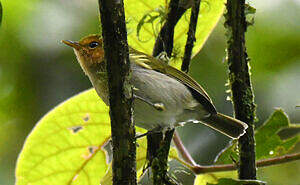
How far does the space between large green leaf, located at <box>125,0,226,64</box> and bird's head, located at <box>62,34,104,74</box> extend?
0.23m

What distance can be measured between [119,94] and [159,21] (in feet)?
3.71

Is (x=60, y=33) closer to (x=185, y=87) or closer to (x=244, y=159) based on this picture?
(x=185, y=87)

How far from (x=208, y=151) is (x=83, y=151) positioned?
1.95 meters

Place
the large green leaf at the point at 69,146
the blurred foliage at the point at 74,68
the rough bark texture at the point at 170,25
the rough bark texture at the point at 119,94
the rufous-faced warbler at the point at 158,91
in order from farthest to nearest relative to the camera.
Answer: the blurred foliage at the point at 74,68 < the large green leaf at the point at 69,146 < the rufous-faced warbler at the point at 158,91 < the rough bark texture at the point at 170,25 < the rough bark texture at the point at 119,94

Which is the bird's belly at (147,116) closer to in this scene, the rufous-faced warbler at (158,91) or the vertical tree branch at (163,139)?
the rufous-faced warbler at (158,91)

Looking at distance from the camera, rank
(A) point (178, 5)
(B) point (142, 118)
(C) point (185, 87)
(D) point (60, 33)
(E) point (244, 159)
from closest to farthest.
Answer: (E) point (244, 159) < (A) point (178, 5) < (B) point (142, 118) < (C) point (185, 87) < (D) point (60, 33)

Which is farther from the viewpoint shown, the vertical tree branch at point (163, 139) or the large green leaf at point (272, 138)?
the large green leaf at point (272, 138)

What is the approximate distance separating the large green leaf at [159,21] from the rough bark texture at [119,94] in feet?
3.22

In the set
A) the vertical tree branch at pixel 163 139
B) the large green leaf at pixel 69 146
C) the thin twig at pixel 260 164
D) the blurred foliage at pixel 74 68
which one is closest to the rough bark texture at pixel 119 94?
the vertical tree branch at pixel 163 139

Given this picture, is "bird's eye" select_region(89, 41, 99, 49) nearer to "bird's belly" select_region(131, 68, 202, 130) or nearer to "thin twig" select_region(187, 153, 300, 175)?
"bird's belly" select_region(131, 68, 202, 130)

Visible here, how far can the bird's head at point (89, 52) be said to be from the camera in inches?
104

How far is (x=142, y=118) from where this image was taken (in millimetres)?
2357

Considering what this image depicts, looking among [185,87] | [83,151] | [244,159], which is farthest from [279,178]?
[244,159]

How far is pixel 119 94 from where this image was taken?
135 centimetres
